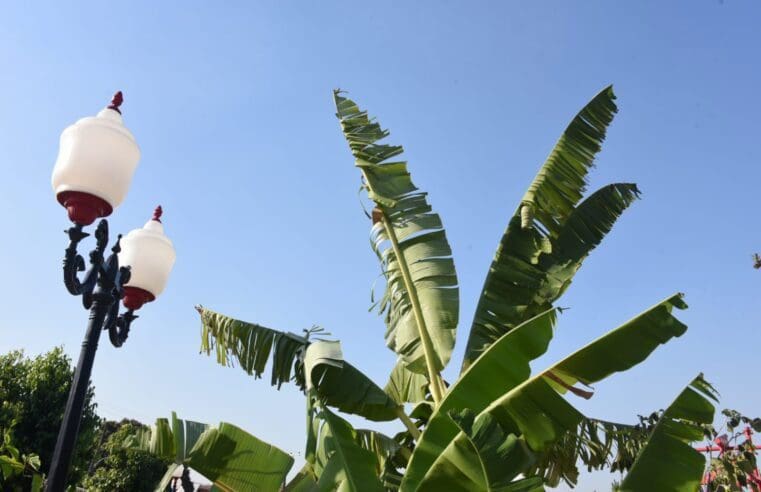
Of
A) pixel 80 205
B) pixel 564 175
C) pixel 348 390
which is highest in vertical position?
pixel 564 175

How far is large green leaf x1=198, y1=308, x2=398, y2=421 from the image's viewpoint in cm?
510

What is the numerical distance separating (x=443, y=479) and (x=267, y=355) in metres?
2.78

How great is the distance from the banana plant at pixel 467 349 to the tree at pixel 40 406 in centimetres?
855

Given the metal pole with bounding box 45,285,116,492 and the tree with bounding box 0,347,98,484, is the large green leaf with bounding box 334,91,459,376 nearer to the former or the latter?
the metal pole with bounding box 45,285,116,492

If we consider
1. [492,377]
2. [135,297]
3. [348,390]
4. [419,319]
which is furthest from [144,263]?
[492,377]

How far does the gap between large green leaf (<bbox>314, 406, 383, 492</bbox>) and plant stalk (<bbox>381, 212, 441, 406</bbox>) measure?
4.17 feet

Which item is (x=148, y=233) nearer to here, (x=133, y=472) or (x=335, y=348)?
(x=335, y=348)

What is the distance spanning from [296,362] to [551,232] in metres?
3.01

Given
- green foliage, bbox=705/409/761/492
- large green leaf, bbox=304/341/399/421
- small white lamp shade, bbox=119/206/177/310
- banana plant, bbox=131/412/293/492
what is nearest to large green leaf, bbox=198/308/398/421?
large green leaf, bbox=304/341/399/421

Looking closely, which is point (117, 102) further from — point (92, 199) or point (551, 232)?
point (551, 232)

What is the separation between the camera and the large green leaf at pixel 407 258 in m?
5.54

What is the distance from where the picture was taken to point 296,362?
5.46 metres

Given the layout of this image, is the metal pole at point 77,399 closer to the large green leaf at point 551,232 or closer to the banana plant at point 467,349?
the banana plant at point 467,349

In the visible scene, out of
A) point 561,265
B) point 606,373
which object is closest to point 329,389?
point 606,373
